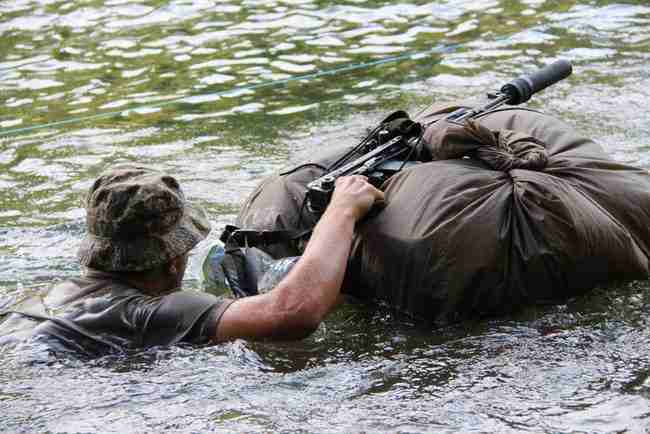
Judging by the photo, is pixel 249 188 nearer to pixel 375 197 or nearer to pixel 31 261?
pixel 31 261

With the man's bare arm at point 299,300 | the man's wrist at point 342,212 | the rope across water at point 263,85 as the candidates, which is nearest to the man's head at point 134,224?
the man's bare arm at point 299,300

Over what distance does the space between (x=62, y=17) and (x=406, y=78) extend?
4151 millimetres

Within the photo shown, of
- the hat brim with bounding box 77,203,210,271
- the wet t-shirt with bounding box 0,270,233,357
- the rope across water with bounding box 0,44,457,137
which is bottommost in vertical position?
the rope across water with bounding box 0,44,457,137

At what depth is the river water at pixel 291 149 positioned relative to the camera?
11.1 ft

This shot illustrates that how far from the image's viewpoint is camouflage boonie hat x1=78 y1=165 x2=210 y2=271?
3643 millimetres

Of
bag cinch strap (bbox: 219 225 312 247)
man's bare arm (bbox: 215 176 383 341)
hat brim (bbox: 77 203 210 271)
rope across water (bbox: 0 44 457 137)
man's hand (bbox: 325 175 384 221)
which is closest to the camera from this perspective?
man's bare arm (bbox: 215 176 383 341)

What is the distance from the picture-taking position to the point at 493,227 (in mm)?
3764

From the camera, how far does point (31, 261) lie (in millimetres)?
5258

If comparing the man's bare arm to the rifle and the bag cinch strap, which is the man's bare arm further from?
the bag cinch strap

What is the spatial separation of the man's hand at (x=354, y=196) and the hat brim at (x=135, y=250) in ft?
1.70

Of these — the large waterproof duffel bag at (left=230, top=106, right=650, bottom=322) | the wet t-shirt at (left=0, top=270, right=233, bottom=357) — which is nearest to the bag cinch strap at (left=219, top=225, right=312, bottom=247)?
the large waterproof duffel bag at (left=230, top=106, right=650, bottom=322)

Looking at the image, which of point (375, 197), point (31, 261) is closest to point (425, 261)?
point (375, 197)

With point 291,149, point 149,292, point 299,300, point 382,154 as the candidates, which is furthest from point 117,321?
point 291,149

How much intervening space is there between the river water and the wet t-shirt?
72mm
